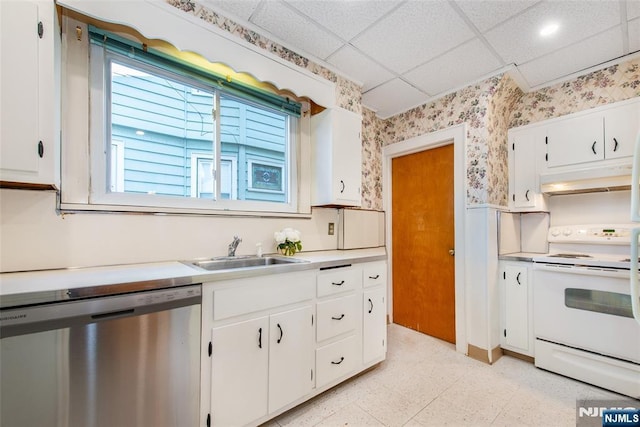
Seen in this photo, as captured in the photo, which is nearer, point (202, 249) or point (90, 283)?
point (90, 283)

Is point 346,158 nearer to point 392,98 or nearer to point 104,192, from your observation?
point 392,98

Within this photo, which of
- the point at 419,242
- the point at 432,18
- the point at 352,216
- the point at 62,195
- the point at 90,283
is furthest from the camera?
the point at 419,242

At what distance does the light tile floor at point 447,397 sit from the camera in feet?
5.40

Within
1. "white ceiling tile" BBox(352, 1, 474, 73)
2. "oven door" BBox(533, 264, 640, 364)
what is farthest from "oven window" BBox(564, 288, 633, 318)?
"white ceiling tile" BBox(352, 1, 474, 73)

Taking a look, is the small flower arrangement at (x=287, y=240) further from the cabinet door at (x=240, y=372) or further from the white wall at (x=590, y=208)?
the white wall at (x=590, y=208)

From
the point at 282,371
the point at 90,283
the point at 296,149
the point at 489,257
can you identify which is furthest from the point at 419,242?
the point at 90,283

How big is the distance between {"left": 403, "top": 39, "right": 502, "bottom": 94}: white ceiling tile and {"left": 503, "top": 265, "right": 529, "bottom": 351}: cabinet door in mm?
1818

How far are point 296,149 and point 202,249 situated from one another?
3.95 ft

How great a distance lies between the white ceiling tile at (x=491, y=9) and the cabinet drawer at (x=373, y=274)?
1.87 metres

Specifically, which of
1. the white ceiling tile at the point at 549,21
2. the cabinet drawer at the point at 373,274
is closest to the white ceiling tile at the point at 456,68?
the white ceiling tile at the point at 549,21

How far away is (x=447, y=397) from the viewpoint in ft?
6.16

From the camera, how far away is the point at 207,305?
1322 millimetres

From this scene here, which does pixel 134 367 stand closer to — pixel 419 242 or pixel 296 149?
pixel 296 149

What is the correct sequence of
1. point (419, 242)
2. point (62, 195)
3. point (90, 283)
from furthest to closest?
1. point (419, 242)
2. point (62, 195)
3. point (90, 283)
